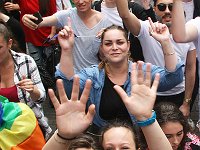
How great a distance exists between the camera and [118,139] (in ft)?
8.68

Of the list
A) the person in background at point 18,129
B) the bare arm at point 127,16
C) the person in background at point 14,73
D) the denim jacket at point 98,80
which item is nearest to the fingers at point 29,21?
the person in background at point 14,73

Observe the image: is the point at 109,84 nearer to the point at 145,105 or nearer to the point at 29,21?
the point at 145,105

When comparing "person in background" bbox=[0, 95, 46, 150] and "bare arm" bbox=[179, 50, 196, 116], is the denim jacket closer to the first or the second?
"person in background" bbox=[0, 95, 46, 150]

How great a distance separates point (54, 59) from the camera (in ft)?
18.9

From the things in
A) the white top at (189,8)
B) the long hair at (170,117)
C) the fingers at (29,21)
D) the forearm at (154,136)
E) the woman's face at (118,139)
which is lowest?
the long hair at (170,117)

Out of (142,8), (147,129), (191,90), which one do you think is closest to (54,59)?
(142,8)

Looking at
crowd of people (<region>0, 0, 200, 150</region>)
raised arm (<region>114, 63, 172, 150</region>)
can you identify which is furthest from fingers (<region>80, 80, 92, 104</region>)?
raised arm (<region>114, 63, 172, 150</region>)

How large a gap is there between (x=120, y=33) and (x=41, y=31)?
8.47ft

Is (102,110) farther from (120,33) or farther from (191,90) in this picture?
(191,90)

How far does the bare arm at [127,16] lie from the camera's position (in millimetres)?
3622

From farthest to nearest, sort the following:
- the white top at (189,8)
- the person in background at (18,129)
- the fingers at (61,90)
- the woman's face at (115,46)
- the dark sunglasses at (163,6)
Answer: the white top at (189,8), the dark sunglasses at (163,6), the woman's face at (115,46), the person in background at (18,129), the fingers at (61,90)

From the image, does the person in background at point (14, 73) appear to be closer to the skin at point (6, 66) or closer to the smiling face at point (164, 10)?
the skin at point (6, 66)

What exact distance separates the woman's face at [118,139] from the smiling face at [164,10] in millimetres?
1543

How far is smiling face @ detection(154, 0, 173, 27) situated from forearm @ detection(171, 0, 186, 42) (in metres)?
0.84
